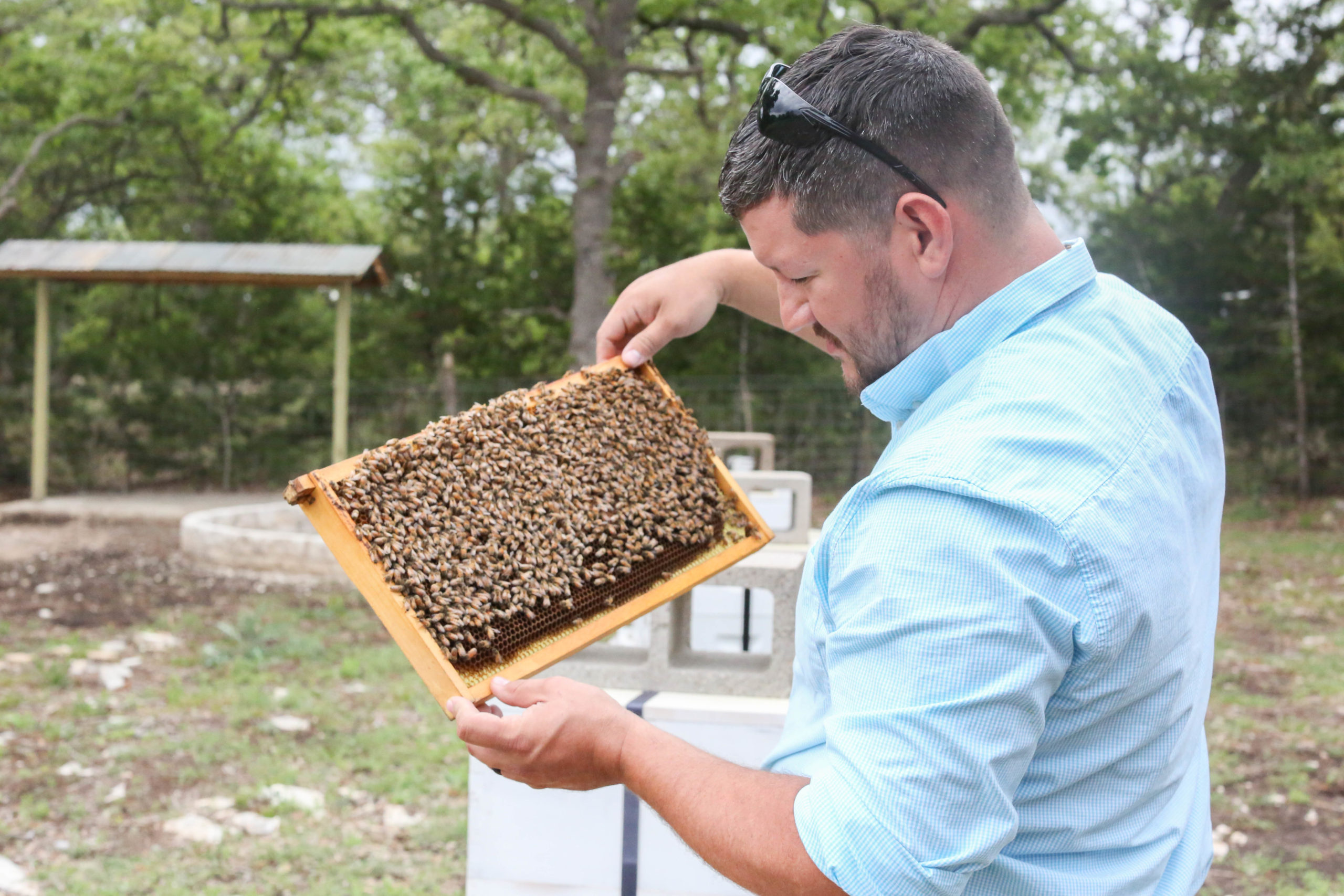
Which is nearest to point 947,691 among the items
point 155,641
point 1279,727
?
point 1279,727

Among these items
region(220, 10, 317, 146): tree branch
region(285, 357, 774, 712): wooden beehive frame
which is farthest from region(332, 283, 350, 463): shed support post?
region(285, 357, 774, 712): wooden beehive frame

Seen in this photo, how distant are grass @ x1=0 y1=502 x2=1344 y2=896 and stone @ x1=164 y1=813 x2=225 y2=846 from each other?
0.17 ft

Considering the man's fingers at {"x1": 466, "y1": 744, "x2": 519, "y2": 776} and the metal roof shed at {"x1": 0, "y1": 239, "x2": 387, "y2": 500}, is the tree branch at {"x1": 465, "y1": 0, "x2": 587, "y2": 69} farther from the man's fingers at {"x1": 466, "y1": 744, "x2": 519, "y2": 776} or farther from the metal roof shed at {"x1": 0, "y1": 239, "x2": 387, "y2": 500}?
the man's fingers at {"x1": 466, "y1": 744, "x2": 519, "y2": 776}

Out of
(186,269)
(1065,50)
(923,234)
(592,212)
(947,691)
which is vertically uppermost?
(1065,50)

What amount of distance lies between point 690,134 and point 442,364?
623 cm

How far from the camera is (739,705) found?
9.78 ft

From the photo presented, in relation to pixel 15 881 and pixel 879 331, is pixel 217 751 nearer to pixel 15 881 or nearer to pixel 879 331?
pixel 15 881

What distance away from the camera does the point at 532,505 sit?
2.31 meters

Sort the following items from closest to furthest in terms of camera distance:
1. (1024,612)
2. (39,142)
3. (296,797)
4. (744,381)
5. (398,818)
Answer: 1. (1024,612)
2. (398,818)
3. (296,797)
4. (744,381)
5. (39,142)

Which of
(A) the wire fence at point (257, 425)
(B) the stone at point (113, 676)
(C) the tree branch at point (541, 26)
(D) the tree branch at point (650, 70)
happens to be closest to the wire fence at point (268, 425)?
(A) the wire fence at point (257, 425)

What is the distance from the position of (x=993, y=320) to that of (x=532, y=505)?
1164 millimetres

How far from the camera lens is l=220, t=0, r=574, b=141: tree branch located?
38.0 ft

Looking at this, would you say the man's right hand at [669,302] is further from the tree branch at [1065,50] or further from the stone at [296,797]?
the tree branch at [1065,50]

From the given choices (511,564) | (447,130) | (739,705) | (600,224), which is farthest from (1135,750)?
(447,130)
